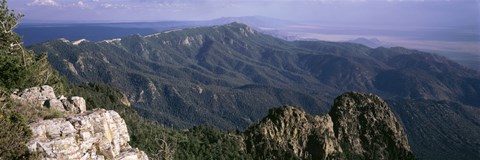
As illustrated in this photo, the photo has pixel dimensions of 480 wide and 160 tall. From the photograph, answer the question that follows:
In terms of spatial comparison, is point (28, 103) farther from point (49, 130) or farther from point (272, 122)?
point (272, 122)

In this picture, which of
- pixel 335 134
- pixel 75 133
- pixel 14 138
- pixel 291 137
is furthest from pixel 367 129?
pixel 14 138

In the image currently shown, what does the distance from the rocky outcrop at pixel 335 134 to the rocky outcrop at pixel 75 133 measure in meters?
96.2

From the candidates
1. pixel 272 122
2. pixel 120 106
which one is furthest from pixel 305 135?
pixel 120 106

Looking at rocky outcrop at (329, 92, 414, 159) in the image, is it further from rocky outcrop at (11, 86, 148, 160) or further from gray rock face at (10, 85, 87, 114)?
gray rock face at (10, 85, 87, 114)

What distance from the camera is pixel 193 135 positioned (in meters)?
141

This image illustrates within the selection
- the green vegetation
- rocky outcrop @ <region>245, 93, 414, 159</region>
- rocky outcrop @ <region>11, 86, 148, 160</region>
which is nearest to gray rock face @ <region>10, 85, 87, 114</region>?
rocky outcrop @ <region>11, 86, 148, 160</region>

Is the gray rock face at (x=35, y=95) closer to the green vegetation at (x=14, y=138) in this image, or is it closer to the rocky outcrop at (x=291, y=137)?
the green vegetation at (x=14, y=138)

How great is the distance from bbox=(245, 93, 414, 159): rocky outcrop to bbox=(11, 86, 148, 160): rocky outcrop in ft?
316

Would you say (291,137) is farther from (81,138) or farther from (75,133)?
(75,133)

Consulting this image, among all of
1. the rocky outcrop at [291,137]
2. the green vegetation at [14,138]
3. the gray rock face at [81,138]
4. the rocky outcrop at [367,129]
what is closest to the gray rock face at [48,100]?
→ the gray rock face at [81,138]

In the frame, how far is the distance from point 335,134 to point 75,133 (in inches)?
5524

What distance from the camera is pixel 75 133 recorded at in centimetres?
3850

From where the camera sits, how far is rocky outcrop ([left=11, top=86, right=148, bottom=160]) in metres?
36.4

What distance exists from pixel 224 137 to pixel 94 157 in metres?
102
